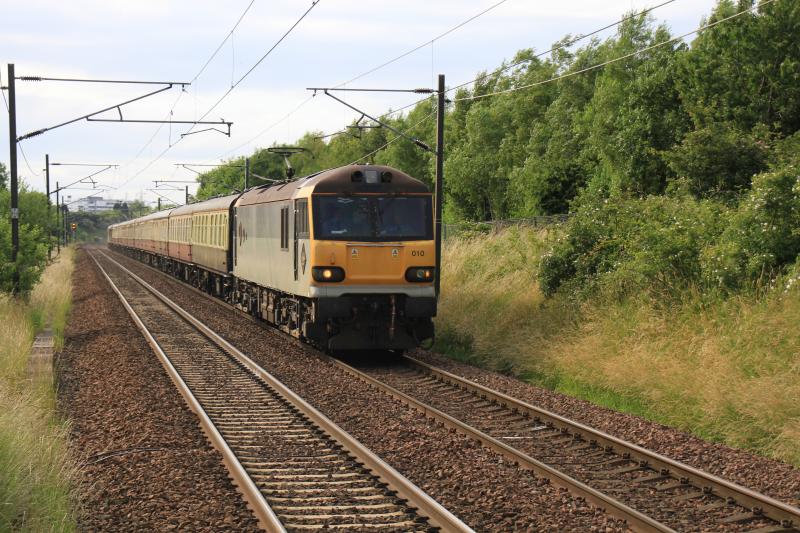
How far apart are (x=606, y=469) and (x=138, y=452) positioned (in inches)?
170

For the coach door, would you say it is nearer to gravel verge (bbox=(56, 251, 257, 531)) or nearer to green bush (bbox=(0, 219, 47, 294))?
gravel verge (bbox=(56, 251, 257, 531))

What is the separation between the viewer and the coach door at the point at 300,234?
15.4 metres

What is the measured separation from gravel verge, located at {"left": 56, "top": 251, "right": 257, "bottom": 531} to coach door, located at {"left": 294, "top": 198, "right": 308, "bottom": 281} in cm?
274

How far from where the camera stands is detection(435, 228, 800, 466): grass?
32.4ft

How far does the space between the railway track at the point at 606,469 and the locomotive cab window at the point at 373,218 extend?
3.27 m

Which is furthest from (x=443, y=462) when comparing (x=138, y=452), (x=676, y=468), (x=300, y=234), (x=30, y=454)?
(x=300, y=234)

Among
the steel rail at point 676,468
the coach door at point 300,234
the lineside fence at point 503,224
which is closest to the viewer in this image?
the steel rail at point 676,468

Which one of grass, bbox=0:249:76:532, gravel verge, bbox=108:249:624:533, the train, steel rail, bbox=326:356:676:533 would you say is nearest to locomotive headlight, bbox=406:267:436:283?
the train

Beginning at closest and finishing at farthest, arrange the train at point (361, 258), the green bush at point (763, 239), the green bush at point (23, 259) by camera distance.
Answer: the green bush at point (763, 239) < the train at point (361, 258) < the green bush at point (23, 259)

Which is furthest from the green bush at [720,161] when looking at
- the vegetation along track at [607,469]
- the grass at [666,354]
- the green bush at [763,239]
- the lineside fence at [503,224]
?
the vegetation along track at [607,469]

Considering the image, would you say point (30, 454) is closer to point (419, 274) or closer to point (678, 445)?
point (678, 445)

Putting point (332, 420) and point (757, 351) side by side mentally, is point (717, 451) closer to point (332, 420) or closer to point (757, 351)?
point (757, 351)

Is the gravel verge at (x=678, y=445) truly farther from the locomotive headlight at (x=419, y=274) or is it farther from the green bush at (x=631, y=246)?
the green bush at (x=631, y=246)

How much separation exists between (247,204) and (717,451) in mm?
14428
